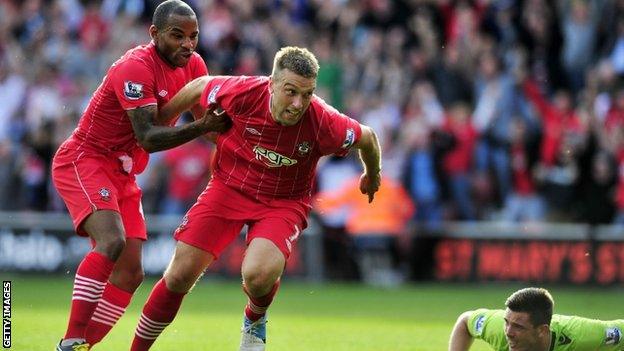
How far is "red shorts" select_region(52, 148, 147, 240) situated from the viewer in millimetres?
10016

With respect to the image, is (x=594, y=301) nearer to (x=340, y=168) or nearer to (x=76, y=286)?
(x=340, y=168)

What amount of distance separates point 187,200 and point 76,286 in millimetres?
11073

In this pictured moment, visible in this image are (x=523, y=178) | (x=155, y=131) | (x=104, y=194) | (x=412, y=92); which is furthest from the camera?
(x=412, y=92)

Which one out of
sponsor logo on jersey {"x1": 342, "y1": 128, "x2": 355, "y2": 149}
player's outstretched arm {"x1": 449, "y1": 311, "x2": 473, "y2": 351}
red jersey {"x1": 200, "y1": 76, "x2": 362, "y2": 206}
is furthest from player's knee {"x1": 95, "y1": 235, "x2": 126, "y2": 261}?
player's outstretched arm {"x1": 449, "y1": 311, "x2": 473, "y2": 351}

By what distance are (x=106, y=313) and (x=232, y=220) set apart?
1224mm

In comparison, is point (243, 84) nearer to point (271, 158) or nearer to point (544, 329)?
point (271, 158)

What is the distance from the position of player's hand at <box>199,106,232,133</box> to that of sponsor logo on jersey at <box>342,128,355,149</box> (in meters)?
0.89

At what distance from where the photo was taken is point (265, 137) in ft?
32.6

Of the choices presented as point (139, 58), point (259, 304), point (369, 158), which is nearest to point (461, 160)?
point (369, 158)

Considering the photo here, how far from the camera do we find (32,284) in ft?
62.8

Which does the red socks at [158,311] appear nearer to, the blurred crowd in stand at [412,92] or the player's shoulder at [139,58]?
the player's shoulder at [139,58]

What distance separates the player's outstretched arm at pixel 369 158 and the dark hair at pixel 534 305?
6.01ft

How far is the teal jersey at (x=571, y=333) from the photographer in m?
9.41

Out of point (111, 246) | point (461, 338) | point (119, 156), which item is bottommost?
point (461, 338)
